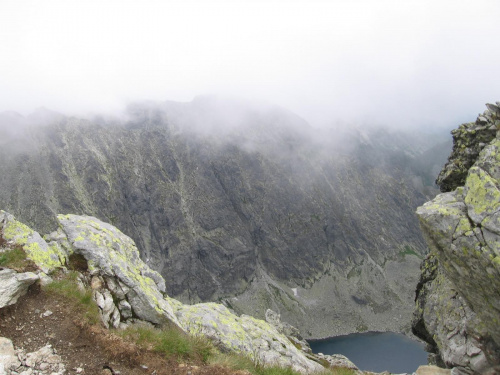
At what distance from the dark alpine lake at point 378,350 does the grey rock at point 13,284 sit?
132 metres

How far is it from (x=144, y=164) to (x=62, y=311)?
199m

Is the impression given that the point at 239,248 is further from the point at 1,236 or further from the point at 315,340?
the point at 1,236

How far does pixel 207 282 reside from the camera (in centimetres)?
18162

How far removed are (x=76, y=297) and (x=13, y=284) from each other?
6.60 feet

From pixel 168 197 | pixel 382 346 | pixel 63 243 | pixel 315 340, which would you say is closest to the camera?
pixel 63 243

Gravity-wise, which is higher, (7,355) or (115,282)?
(7,355)

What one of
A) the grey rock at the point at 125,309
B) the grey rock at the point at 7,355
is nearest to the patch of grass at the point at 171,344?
the grey rock at the point at 7,355

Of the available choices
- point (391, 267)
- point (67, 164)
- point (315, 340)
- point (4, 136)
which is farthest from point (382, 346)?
point (4, 136)

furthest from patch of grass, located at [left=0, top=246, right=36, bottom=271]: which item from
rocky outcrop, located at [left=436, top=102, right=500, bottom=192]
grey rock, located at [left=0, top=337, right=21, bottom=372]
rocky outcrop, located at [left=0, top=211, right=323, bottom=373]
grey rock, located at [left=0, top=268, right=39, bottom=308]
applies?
rocky outcrop, located at [left=436, top=102, right=500, bottom=192]

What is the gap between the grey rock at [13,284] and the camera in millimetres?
9625

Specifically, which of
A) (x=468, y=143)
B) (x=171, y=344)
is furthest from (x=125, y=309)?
(x=468, y=143)

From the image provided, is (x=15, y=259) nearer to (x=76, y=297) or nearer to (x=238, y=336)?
(x=76, y=297)

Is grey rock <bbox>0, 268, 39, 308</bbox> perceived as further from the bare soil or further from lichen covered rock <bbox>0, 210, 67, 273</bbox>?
lichen covered rock <bbox>0, 210, 67, 273</bbox>

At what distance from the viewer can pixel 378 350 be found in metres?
137
